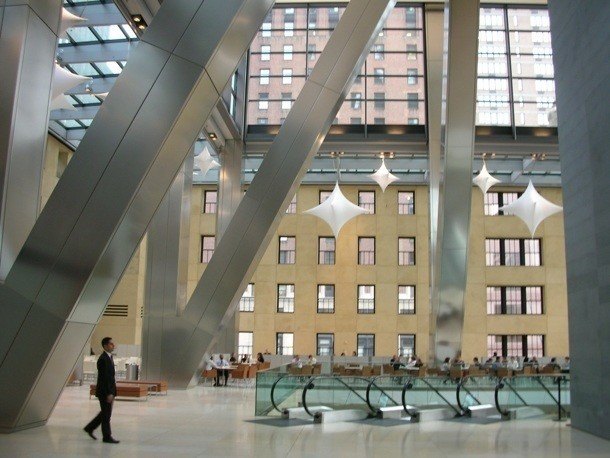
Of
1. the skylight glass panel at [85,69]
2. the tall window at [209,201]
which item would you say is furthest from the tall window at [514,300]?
the skylight glass panel at [85,69]

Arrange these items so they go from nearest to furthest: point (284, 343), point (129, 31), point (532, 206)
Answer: point (129, 31) → point (532, 206) → point (284, 343)

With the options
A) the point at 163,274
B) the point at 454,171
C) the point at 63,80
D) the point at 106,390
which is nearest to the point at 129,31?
the point at 63,80

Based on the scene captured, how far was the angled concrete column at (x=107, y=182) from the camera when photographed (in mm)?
8992

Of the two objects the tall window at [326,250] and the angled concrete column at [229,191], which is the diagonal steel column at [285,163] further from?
the tall window at [326,250]

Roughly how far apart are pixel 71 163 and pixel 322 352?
3000 centimetres

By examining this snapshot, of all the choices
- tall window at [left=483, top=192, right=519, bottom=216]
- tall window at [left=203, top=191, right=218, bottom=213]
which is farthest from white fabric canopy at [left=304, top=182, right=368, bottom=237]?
tall window at [left=483, top=192, right=519, bottom=216]

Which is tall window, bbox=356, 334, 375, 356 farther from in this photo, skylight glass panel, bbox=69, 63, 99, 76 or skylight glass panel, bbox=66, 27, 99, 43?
skylight glass panel, bbox=66, 27, 99, 43

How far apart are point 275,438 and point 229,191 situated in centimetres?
1882

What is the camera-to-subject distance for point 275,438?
33.2 feet

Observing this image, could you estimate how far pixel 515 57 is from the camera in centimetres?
3222

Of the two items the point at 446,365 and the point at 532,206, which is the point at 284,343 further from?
the point at 446,365

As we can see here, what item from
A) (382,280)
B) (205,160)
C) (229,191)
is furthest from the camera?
(382,280)

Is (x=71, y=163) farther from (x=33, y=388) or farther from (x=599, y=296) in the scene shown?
(x=599, y=296)

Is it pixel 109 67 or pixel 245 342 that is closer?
pixel 109 67
